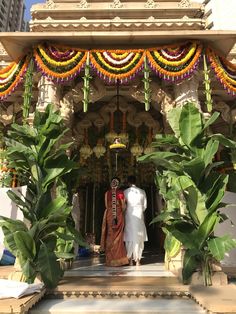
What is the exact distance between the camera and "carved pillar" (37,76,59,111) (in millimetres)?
6701

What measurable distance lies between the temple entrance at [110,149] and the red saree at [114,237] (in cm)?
113

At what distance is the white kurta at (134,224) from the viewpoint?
7305 mm

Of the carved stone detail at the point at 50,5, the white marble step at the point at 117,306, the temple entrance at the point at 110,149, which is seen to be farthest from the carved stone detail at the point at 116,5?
the white marble step at the point at 117,306

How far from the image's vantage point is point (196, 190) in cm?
508

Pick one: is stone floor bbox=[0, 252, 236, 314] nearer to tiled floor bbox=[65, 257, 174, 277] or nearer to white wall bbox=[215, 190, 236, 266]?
tiled floor bbox=[65, 257, 174, 277]

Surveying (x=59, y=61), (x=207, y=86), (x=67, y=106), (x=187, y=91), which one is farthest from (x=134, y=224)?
(x=59, y=61)

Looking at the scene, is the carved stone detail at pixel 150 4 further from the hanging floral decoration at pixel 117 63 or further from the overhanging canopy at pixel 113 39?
the hanging floral decoration at pixel 117 63

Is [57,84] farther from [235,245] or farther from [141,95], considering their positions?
[235,245]

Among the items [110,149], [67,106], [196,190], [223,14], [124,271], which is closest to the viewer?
[196,190]

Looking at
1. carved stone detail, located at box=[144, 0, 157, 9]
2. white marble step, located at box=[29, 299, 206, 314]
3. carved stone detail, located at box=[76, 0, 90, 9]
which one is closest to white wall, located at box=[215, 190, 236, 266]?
white marble step, located at box=[29, 299, 206, 314]

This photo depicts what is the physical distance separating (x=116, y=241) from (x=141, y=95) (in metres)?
3.50

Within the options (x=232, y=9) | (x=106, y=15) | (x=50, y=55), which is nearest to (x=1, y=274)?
(x=50, y=55)

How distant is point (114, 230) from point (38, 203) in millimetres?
2659

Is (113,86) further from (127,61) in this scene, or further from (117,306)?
(117,306)
